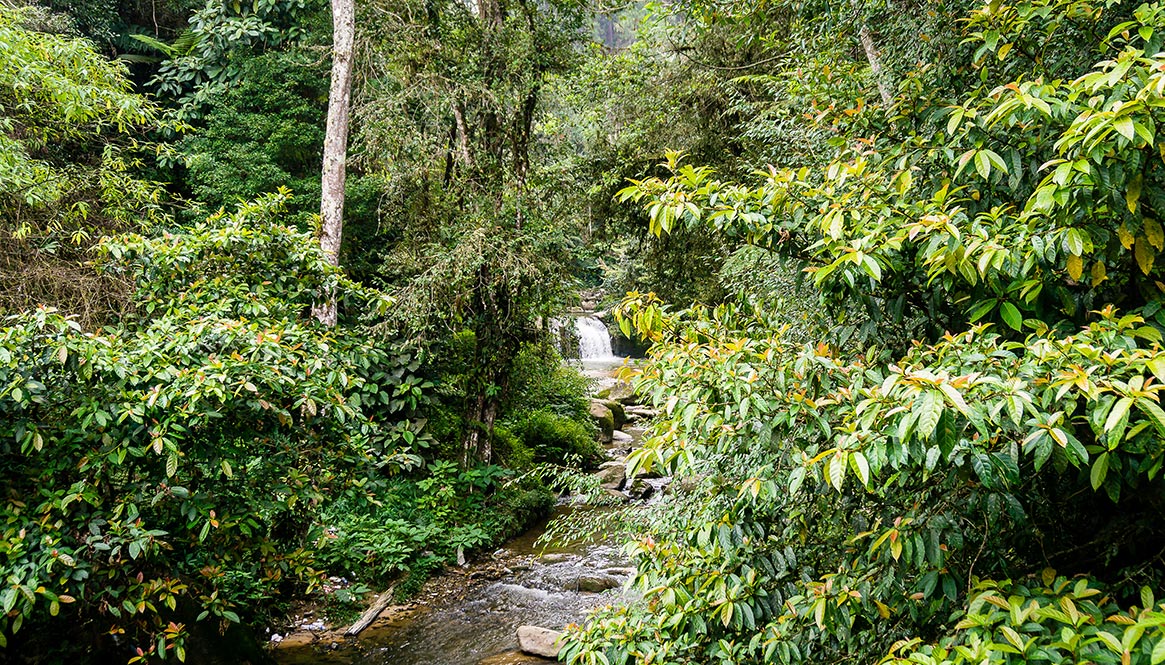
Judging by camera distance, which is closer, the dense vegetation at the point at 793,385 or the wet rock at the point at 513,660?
the dense vegetation at the point at 793,385

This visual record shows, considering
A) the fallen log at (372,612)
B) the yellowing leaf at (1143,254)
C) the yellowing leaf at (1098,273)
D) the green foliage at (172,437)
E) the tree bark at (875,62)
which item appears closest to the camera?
the yellowing leaf at (1143,254)

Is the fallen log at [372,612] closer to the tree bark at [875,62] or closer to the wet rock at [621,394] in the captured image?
the tree bark at [875,62]

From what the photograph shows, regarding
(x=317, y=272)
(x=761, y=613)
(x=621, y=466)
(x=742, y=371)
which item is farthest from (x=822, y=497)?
(x=621, y=466)

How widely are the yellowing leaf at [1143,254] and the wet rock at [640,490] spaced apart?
7.83 m

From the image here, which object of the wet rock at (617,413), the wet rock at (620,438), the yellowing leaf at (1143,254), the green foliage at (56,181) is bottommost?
the wet rock at (620,438)

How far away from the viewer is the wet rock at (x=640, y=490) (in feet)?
31.0

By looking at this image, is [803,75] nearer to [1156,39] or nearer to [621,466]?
[1156,39]

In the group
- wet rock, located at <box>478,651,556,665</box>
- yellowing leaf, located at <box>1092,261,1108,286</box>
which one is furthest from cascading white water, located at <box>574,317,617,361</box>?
yellowing leaf, located at <box>1092,261,1108,286</box>

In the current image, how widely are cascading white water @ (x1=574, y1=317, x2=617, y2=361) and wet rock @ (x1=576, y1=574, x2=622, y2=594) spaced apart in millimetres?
14533

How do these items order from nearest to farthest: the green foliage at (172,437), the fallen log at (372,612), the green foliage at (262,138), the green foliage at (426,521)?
the green foliage at (172,437) → the fallen log at (372,612) → the green foliage at (426,521) → the green foliage at (262,138)

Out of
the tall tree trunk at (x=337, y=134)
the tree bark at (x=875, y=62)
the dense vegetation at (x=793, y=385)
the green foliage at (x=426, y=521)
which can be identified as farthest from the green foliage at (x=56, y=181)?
the tree bark at (x=875, y=62)

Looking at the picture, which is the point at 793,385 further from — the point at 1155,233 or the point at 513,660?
the point at 513,660

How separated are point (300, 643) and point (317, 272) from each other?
312 cm

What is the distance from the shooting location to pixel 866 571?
2.26 m
